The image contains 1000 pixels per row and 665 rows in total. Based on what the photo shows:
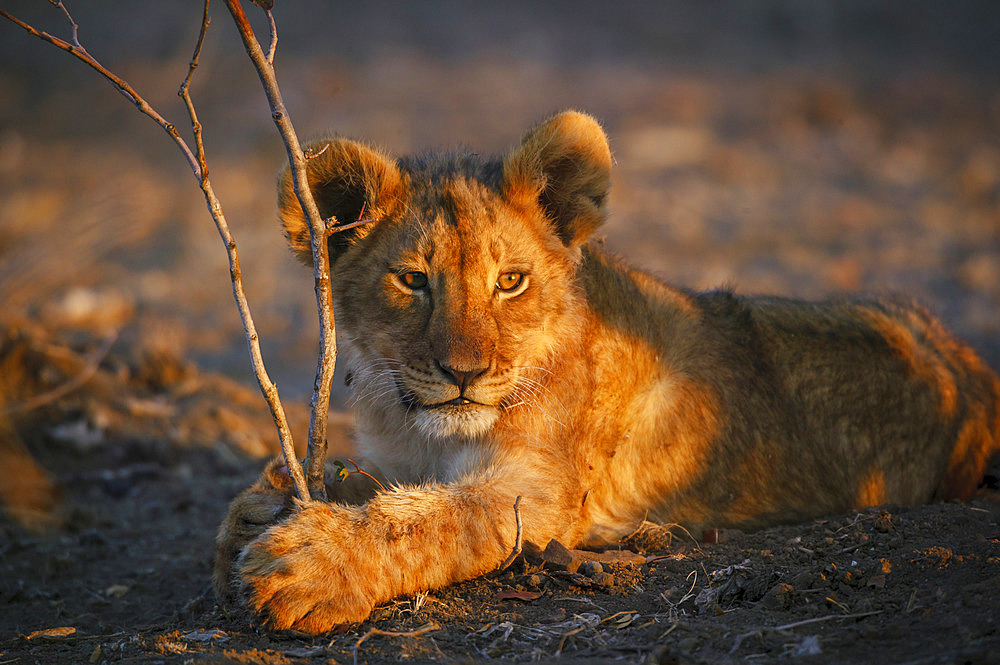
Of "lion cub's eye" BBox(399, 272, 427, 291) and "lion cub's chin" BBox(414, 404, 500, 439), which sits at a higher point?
"lion cub's eye" BBox(399, 272, 427, 291)

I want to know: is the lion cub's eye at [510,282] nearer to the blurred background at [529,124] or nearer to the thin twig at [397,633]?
the blurred background at [529,124]

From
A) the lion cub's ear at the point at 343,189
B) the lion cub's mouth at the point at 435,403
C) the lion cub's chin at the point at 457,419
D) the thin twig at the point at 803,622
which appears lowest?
the thin twig at the point at 803,622

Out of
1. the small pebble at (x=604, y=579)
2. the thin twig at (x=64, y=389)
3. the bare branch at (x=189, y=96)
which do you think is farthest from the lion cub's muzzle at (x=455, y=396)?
the thin twig at (x=64, y=389)

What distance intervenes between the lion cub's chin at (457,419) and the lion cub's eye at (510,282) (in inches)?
19.4

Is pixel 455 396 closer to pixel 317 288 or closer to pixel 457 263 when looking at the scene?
pixel 457 263

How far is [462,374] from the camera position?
3238mm

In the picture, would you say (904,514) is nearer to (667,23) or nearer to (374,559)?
(374,559)

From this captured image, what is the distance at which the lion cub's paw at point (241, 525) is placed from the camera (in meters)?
3.31

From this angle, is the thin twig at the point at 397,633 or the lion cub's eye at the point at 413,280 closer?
the thin twig at the point at 397,633

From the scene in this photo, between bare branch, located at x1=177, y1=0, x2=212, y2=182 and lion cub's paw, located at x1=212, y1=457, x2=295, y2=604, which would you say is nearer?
bare branch, located at x1=177, y1=0, x2=212, y2=182

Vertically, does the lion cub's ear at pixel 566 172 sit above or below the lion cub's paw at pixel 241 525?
above

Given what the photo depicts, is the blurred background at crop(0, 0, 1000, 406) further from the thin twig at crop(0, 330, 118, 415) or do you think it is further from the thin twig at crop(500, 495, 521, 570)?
the thin twig at crop(500, 495, 521, 570)

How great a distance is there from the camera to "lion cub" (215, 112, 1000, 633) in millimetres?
3102

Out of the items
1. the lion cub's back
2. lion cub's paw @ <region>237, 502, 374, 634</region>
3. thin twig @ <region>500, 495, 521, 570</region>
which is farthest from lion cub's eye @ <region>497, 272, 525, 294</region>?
the lion cub's back
